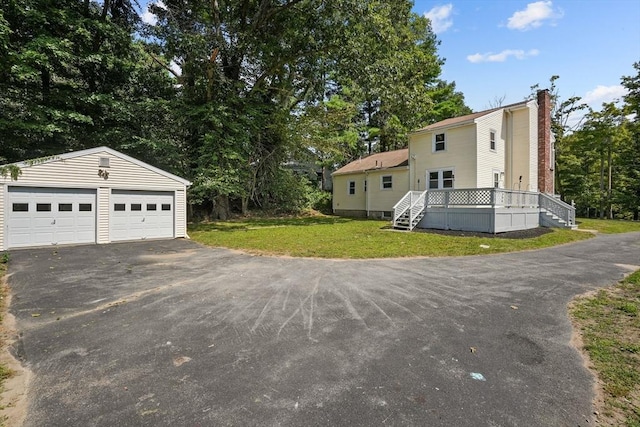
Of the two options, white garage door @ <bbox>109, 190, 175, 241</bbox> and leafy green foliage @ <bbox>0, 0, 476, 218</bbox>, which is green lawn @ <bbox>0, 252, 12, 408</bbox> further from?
leafy green foliage @ <bbox>0, 0, 476, 218</bbox>

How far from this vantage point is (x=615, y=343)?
3.77 meters

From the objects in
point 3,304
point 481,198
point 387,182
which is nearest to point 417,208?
point 481,198

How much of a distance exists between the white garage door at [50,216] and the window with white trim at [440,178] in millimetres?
16823

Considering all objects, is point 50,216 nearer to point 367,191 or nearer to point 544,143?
point 367,191

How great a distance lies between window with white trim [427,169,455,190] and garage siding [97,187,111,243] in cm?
1624

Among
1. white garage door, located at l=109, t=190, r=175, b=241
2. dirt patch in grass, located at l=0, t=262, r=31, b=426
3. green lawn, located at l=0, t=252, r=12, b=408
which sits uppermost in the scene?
white garage door, located at l=109, t=190, r=175, b=241

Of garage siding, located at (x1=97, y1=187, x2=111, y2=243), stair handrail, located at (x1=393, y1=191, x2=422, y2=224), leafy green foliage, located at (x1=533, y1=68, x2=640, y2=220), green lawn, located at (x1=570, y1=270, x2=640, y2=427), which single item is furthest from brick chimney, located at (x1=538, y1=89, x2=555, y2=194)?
garage siding, located at (x1=97, y1=187, x2=111, y2=243)

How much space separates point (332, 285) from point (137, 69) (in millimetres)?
19046

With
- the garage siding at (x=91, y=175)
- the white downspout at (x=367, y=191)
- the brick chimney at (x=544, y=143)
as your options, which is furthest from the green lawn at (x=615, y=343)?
the white downspout at (x=367, y=191)

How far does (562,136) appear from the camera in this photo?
32.7 metres

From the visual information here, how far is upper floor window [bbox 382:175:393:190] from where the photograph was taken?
846 inches

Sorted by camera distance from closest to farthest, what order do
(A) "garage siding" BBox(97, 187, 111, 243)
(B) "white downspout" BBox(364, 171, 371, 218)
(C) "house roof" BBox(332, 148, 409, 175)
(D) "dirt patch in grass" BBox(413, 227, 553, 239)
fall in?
1. (A) "garage siding" BBox(97, 187, 111, 243)
2. (D) "dirt patch in grass" BBox(413, 227, 553, 239)
3. (C) "house roof" BBox(332, 148, 409, 175)
4. (B) "white downspout" BBox(364, 171, 371, 218)

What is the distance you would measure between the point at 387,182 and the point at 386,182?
0.09 meters

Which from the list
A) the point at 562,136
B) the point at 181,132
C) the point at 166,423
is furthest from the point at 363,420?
the point at 562,136
